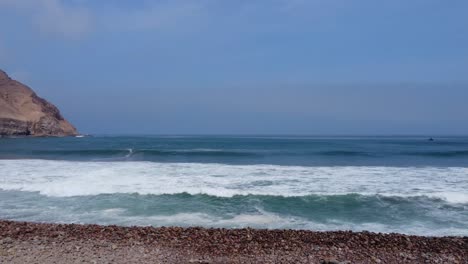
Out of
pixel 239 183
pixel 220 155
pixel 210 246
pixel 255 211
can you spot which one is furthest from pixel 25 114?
pixel 210 246

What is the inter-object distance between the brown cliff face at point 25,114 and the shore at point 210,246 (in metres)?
81.1

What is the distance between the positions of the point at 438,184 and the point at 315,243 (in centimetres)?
1041

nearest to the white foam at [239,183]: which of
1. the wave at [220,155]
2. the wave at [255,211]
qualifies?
the wave at [255,211]

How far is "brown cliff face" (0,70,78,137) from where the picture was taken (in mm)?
77688

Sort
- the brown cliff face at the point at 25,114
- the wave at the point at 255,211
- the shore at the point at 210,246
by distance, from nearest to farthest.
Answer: the shore at the point at 210,246, the wave at the point at 255,211, the brown cliff face at the point at 25,114

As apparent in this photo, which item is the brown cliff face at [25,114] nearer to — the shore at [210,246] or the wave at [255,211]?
the wave at [255,211]

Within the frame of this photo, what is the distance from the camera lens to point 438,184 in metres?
14.9

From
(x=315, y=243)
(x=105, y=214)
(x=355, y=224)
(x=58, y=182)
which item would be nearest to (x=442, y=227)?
(x=355, y=224)

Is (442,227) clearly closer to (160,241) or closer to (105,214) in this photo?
(160,241)

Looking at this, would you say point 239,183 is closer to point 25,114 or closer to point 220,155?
point 220,155

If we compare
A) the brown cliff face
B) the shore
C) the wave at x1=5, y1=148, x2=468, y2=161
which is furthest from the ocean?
the brown cliff face

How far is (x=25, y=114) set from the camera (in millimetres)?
83312

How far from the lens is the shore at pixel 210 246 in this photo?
5883 millimetres

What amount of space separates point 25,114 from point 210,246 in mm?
89224
